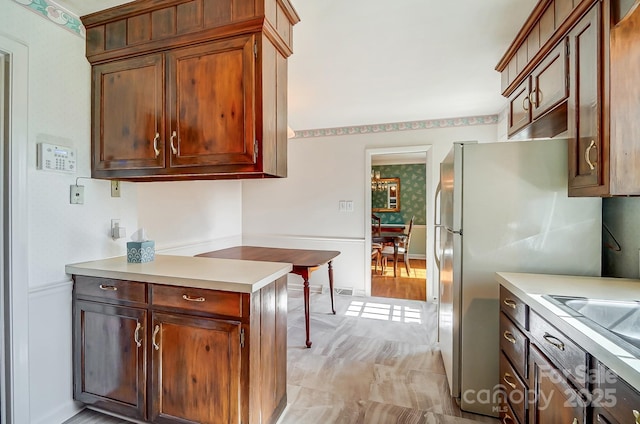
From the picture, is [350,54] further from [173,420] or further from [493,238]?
[173,420]

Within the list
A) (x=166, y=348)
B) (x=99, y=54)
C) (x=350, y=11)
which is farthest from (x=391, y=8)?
(x=166, y=348)

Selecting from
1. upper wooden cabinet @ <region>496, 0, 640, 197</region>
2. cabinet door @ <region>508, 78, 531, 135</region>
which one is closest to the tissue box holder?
upper wooden cabinet @ <region>496, 0, 640, 197</region>

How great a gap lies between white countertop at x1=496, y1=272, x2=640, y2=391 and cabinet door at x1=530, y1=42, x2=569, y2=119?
906mm

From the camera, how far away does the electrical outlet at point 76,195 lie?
1.70 meters

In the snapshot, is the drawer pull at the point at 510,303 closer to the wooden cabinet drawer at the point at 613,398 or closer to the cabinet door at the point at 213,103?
the wooden cabinet drawer at the point at 613,398

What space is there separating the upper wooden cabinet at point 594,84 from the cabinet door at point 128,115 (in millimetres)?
2104

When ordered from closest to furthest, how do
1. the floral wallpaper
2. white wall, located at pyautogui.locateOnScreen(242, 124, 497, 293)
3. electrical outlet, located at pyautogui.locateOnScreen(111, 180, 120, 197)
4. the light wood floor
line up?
electrical outlet, located at pyautogui.locateOnScreen(111, 180, 120, 197) → white wall, located at pyautogui.locateOnScreen(242, 124, 497, 293) → the light wood floor → the floral wallpaper

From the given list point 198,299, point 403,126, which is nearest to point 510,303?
point 198,299

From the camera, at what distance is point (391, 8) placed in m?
1.65

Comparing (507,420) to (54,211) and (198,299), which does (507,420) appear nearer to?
(198,299)

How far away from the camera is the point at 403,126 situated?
12.5 ft

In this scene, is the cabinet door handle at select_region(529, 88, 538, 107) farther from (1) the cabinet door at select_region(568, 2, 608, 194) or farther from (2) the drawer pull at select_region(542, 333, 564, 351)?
(2) the drawer pull at select_region(542, 333, 564, 351)

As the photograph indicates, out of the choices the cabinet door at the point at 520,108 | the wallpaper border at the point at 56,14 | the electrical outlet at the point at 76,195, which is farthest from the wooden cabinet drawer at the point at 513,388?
the wallpaper border at the point at 56,14

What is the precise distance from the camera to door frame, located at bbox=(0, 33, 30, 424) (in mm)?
1435
